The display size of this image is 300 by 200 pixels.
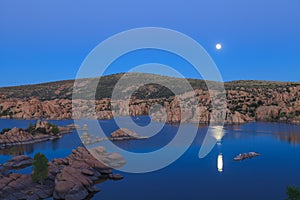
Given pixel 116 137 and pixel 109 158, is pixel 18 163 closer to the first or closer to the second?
pixel 109 158

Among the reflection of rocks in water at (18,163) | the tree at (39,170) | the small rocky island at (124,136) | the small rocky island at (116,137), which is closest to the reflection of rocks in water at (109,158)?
the reflection of rocks in water at (18,163)

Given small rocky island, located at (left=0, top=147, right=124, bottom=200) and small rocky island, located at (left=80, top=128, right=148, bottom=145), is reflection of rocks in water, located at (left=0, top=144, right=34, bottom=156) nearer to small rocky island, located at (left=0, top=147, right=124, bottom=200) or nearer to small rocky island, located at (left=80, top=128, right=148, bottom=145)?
small rocky island, located at (left=80, top=128, right=148, bottom=145)

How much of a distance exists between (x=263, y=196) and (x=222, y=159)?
26347 millimetres

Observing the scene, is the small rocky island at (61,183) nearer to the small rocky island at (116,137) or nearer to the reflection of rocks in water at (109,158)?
the reflection of rocks in water at (109,158)

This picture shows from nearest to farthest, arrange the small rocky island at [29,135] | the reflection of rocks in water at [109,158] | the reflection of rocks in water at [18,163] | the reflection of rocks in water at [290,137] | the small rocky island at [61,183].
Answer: the small rocky island at [61,183] < the reflection of rocks in water at [109,158] < the reflection of rocks in water at [18,163] < the small rocky island at [29,135] < the reflection of rocks in water at [290,137]

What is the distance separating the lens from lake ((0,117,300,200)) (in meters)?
46.5

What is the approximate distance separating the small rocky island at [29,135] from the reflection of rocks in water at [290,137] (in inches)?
3216

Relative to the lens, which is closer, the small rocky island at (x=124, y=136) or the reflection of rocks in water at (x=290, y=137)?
the reflection of rocks in water at (x=290, y=137)

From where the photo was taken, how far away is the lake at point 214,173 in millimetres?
46500

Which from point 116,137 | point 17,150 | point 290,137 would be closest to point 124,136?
point 116,137

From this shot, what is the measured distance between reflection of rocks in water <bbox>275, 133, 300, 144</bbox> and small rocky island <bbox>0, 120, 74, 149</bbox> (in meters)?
81.7

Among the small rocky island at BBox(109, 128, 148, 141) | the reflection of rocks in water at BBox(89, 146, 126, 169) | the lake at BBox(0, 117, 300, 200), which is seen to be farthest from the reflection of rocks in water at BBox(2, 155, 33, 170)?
the small rocky island at BBox(109, 128, 148, 141)

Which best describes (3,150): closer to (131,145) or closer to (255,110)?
(131,145)

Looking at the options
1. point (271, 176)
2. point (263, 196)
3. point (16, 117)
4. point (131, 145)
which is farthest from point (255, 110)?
point (16, 117)
